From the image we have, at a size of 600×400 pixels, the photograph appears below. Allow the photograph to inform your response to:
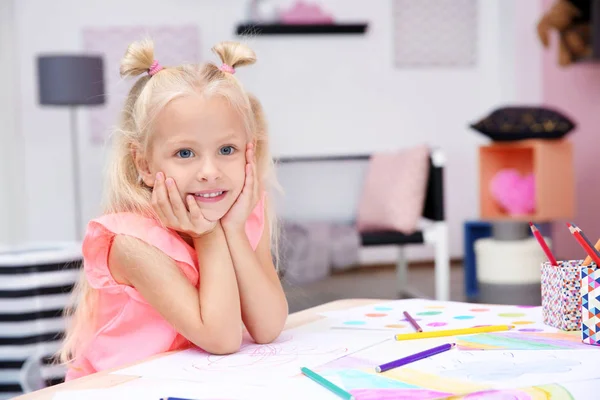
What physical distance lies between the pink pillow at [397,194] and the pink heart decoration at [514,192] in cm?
44

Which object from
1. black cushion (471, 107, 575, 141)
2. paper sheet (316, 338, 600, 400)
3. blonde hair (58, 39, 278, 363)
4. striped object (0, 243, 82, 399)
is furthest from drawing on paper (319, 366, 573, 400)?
black cushion (471, 107, 575, 141)

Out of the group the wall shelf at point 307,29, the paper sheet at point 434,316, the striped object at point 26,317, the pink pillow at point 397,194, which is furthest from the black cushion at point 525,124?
the paper sheet at point 434,316

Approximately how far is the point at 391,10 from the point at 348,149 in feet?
2.99

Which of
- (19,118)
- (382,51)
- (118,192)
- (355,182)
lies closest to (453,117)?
(382,51)

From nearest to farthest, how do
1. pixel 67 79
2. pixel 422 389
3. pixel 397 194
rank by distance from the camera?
pixel 422 389 < pixel 397 194 < pixel 67 79

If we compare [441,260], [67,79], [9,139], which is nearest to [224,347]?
[441,260]

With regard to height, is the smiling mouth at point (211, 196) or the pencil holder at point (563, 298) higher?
the smiling mouth at point (211, 196)

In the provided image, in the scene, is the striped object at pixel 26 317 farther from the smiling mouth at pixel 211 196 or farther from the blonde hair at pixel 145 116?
the smiling mouth at pixel 211 196

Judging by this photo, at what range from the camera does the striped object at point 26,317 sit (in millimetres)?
1973

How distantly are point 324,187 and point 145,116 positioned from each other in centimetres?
309

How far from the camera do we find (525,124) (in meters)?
3.79

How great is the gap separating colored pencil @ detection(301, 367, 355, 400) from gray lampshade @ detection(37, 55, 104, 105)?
11.9ft

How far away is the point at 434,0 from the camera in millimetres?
5051

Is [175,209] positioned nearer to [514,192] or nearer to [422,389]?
[422,389]
